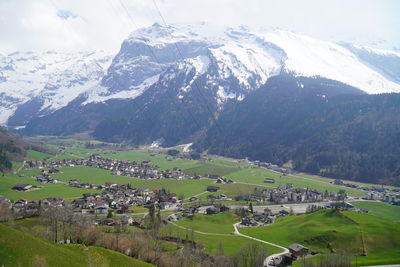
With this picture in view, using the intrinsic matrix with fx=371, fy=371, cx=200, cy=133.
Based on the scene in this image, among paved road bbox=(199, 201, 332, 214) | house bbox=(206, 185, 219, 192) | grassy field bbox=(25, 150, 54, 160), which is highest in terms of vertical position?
grassy field bbox=(25, 150, 54, 160)

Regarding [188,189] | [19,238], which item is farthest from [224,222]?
[19,238]

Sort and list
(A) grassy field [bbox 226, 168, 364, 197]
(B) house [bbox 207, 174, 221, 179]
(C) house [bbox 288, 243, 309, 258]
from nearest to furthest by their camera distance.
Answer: (C) house [bbox 288, 243, 309, 258]
(A) grassy field [bbox 226, 168, 364, 197]
(B) house [bbox 207, 174, 221, 179]

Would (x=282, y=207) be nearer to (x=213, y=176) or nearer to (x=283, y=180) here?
(x=283, y=180)

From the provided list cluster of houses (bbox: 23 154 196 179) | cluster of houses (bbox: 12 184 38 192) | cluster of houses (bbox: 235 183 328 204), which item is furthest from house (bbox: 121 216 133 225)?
cluster of houses (bbox: 23 154 196 179)

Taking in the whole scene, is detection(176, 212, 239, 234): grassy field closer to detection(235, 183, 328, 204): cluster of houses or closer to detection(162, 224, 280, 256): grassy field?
detection(162, 224, 280, 256): grassy field

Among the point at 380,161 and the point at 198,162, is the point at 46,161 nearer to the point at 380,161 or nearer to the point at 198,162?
the point at 198,162
